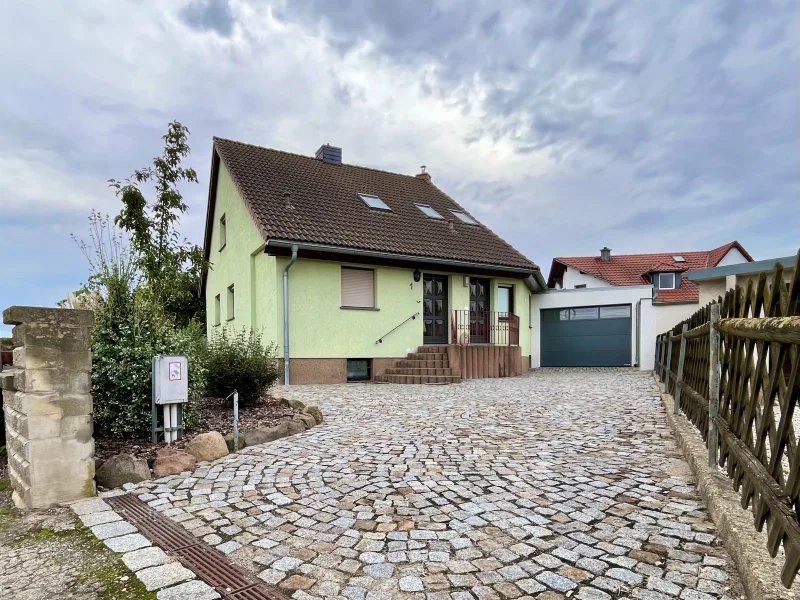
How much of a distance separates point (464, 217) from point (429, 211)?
1.72 metres

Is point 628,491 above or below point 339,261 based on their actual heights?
below

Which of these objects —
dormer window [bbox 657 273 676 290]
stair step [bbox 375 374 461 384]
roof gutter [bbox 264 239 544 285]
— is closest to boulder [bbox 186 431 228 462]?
roof gutter [bbox 264 239 544 285]

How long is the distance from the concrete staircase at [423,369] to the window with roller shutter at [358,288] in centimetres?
175

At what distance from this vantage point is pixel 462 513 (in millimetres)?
3123

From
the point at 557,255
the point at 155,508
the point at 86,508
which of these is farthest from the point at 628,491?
the point at 557,255

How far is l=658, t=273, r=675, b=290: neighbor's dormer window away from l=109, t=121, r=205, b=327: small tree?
1042 inches

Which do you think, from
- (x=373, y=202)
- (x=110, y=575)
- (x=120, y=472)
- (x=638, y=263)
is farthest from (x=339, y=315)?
(x=638, y=263)

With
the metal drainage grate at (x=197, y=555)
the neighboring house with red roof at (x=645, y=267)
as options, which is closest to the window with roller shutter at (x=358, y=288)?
the metal drainage grate at (x=197, y=555)

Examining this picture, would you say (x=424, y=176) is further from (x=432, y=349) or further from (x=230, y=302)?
(x=230, y=302)

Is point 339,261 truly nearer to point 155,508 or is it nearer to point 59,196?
point 59,196

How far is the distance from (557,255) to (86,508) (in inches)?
1429

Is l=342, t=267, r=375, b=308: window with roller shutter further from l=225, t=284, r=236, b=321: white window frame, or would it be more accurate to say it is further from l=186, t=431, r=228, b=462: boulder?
l=186, t=431, r=228, b=462: boulder

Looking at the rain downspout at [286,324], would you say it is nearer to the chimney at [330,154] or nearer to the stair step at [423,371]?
the stair step at [423,371]

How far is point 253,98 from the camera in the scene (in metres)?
10.7
